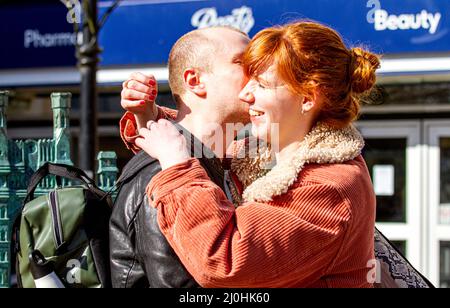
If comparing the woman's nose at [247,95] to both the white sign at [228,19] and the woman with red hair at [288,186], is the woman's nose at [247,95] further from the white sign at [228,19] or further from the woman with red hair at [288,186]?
the white sign at [228,19]

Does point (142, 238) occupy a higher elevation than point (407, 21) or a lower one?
lower

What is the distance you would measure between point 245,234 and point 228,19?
4720 mm

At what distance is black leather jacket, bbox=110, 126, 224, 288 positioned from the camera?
1784mm

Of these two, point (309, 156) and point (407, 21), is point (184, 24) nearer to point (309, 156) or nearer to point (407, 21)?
point (407, 21)

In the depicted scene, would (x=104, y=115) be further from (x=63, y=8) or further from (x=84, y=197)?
(x=84, y=197)

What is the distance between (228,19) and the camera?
623cm

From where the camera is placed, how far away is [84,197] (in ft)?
6.79

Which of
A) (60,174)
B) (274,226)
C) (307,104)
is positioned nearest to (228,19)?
(60,174)

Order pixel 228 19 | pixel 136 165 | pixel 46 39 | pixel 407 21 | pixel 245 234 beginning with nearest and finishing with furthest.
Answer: pixel 245 234 < pixel 136 165 < pixel 407 21 < pixel 228 19 < pixel 46 39

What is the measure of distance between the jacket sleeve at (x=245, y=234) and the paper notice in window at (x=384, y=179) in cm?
473

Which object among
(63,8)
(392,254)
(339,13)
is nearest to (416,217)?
(339,13)

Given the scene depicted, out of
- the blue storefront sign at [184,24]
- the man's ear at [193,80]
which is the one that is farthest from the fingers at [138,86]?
the blue storefront sign at [184,24]
